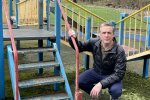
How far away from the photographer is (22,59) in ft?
22.7

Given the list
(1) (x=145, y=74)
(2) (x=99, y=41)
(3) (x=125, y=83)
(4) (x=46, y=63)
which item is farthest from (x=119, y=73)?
(1) (x=145, y=74)

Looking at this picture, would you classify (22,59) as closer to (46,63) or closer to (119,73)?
(46,63)

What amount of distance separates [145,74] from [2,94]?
12.1 feet

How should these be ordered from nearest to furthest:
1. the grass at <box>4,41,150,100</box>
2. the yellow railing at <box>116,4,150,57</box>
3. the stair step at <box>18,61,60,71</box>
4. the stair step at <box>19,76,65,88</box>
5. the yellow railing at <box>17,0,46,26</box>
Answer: the stair step at <box>19,76,65,88</box> → the stair step at <box>18,61,60,71</box> → the grass at <box>4,41,150,100</box> → the yellow railing at <box>116,4,150,57</box> → the yellow railing at <box>17,0,46,26</box>

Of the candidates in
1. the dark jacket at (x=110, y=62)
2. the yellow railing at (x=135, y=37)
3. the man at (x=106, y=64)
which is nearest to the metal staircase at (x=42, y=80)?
the man at (x=106, y=64)

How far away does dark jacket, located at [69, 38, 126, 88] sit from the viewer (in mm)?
2904

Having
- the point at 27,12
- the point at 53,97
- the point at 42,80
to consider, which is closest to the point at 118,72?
the point at 53,97

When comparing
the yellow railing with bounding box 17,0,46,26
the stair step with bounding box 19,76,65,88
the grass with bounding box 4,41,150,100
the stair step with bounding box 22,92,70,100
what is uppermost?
the yellow railing with bounding box 17,0,46,26

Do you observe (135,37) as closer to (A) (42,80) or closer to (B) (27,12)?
(A) (42,80)

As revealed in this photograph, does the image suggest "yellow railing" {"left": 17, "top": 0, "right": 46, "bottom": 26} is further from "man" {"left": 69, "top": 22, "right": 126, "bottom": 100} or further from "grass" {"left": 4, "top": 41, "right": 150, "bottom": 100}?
"man" {"left": 69, "top": 22, "right": 126, "bottom": 100}

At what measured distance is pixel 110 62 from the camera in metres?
3.08

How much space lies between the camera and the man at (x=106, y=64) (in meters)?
2.90

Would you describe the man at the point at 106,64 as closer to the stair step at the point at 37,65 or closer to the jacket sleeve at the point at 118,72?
the jacket sleeve at the point at 118,72

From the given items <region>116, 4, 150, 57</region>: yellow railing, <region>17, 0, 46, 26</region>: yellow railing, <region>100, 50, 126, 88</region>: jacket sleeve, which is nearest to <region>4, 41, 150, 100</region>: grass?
<region>116, 4, 150, 57</region>: yellow railing
